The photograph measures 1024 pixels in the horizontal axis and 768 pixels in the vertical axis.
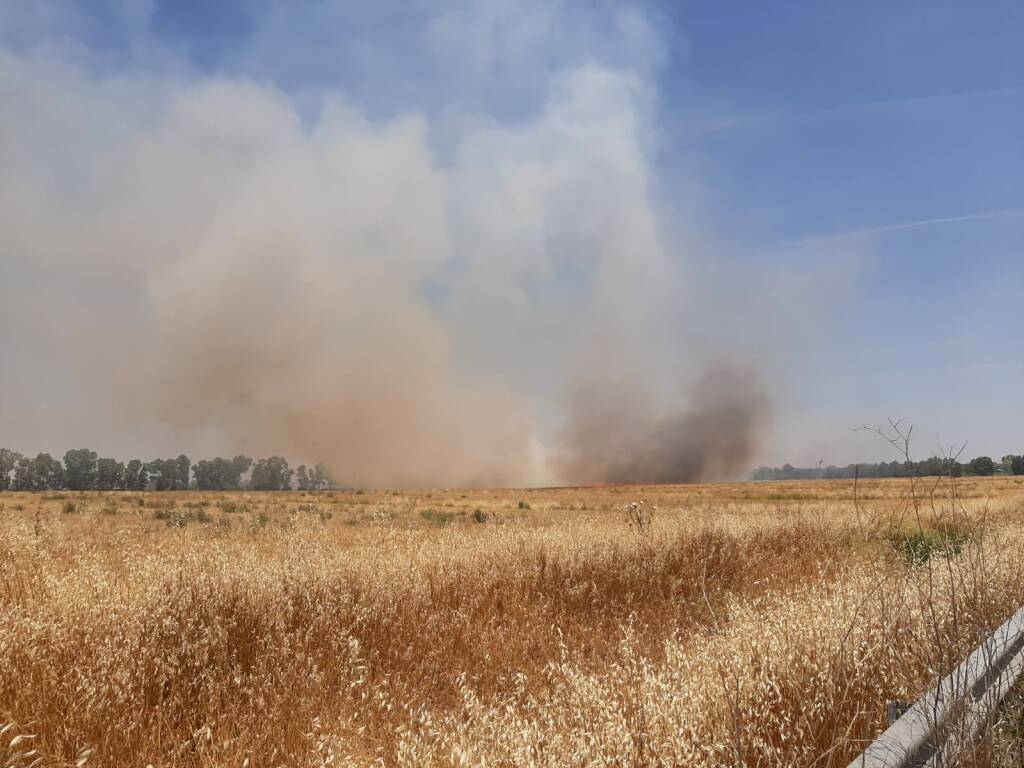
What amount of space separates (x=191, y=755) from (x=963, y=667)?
4558mm

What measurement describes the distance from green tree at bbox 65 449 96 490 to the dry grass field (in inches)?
8346

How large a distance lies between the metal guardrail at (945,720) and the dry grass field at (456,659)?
129mm

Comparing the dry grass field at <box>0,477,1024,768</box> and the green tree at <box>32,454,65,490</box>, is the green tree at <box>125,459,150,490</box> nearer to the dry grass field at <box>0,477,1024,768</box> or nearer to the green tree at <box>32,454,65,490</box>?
the green tree at <box>32,454,65,490</box>

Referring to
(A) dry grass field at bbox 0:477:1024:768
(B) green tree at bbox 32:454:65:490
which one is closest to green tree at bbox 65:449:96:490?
(B) green tree at bbox 32:454:65:490

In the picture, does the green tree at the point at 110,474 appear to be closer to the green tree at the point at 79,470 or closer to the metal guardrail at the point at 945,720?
the green tree at the point at 79,470

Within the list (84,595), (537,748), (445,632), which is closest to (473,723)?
(537,748)

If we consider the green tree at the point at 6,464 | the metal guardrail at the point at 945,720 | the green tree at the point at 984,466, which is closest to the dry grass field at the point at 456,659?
the metal guardrail at the point at 945,720

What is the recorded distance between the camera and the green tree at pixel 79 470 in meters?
186

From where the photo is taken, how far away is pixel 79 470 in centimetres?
18812

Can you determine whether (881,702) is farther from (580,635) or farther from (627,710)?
(580,635)

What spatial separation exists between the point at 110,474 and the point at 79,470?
1131 cm

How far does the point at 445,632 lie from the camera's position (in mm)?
6949

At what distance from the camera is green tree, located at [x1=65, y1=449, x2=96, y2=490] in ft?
609

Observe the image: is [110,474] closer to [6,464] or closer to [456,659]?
[6,464]
